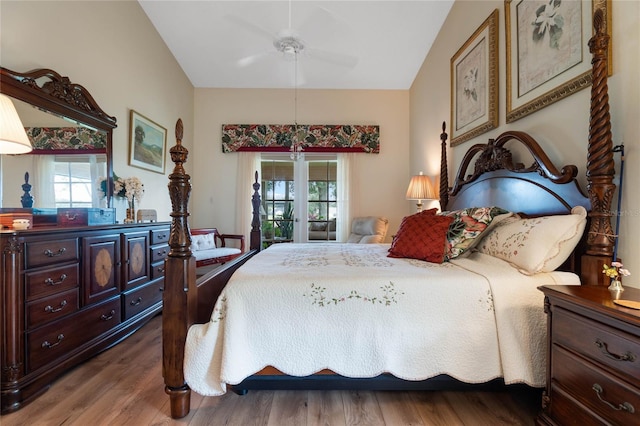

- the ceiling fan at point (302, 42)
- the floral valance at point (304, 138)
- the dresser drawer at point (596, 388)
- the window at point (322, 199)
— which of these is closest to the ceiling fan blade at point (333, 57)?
the ceiling fan at point (302, 42)

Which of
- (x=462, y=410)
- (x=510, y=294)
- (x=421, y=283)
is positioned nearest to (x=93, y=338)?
(x=421, y=283)

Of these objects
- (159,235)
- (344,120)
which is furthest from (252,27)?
(159,235)

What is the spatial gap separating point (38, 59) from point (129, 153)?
1.07 metres

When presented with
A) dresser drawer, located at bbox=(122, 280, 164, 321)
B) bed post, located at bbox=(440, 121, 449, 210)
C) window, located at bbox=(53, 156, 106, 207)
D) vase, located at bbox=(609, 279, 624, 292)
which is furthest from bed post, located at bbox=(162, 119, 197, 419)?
bed post, located at bbox=(440, 121, 449, 210)

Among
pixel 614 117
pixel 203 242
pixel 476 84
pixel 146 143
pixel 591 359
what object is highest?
pixel 476 84

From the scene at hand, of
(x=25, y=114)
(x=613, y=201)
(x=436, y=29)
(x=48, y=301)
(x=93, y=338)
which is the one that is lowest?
(x=93, y=338)

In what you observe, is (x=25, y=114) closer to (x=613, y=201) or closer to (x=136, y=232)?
(x=136, y=232)

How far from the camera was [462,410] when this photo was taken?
4.81 ft

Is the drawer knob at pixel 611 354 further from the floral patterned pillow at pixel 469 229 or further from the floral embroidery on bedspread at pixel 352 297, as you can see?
the floral patterned pillow at pixel 469 229

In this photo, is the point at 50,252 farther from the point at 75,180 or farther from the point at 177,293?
the point at 177,293

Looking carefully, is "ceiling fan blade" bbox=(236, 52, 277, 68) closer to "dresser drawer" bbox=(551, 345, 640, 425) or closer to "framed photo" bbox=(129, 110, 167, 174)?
"framed photo" bbox=(129, 110, 167, 174)

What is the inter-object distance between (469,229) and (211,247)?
3.23 metres

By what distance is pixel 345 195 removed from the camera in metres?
4.39

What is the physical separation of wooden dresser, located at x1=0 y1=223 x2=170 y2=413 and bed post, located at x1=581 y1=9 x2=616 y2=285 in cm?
280
